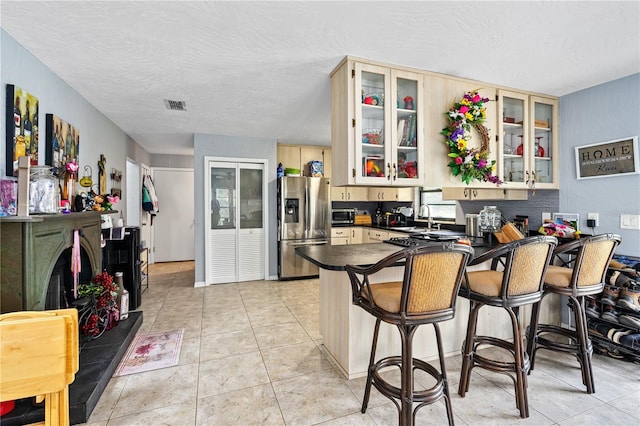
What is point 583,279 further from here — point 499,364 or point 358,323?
point 358,323

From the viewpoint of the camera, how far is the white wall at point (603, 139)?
2549 millimetres

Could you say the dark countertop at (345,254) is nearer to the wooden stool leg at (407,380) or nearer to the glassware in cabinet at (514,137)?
the wooden stool leg at (407,380)

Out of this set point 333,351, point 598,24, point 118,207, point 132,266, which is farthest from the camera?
point 118,207

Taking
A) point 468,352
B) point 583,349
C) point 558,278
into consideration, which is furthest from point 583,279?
point 468,352

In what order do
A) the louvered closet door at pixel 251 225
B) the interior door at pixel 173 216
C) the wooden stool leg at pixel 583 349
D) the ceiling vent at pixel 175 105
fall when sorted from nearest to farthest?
the wooden stool leg at pixel 583 349, the ceiling vent at pixel 175 105, the louvered closet door at pixel 251 225, the interior door at pixel 173 216

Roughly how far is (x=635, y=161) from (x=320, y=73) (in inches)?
107

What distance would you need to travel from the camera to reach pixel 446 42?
205 cm

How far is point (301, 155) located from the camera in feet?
18.1

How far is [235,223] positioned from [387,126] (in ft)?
10.7

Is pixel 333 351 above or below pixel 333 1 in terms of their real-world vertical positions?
below

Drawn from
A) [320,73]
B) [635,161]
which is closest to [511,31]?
[320,73]

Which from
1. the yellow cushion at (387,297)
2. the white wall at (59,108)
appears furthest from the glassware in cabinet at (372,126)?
the white wall at (59,108)

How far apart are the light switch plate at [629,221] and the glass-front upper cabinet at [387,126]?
180 cm

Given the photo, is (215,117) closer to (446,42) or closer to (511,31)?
(446,42)
